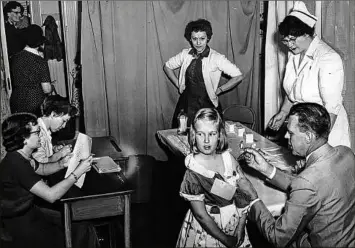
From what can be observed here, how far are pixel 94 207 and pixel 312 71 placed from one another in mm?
2084

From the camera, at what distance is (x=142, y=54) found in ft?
17.4

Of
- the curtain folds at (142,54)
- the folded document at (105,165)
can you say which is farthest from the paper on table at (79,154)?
Result: the curtain folds at (142,54)

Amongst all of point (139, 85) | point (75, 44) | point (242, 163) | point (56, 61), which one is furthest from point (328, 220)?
point (56, 61)

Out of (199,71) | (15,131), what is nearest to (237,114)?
(199,71)

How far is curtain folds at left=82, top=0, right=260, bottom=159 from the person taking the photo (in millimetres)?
5102

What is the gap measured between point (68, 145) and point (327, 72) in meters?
2.18

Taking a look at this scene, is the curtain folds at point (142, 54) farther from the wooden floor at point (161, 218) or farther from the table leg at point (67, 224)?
the table leg at point (67, 224)

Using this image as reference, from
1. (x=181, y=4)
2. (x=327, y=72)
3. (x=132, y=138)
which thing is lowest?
(x=132, y=138)

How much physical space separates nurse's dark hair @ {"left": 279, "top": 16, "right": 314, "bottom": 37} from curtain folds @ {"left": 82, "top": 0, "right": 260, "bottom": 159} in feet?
6.38

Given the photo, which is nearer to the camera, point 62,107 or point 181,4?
point 62,107

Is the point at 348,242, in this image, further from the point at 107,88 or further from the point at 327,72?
the point at 107,88

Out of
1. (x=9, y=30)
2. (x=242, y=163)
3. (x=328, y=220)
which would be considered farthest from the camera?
(x=9, y=30)

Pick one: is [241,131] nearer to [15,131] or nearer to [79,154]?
[79,154]

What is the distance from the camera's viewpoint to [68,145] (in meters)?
3.71
